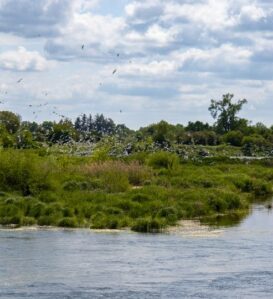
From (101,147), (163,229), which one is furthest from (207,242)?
(101,147)

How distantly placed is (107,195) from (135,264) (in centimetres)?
1668

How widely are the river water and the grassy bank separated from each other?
8.11ft

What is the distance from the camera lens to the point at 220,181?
61.1 metres

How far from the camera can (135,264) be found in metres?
28.4

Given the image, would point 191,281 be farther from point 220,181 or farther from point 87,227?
point 220,181

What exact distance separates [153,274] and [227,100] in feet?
459

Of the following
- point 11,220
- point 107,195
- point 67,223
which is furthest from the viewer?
point 107,195

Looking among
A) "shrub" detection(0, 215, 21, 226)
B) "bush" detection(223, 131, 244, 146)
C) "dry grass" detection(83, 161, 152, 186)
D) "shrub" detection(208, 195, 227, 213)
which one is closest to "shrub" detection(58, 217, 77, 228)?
"shrub" detection(0, 215, 21, 226)

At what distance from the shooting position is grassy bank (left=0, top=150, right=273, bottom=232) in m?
38.1

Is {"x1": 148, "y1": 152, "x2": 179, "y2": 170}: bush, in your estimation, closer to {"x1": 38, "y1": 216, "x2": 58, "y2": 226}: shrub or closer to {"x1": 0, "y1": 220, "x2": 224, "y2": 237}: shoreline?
{"x1": 0, "y1": 220, "x2": 224, "y2": 237}: shoreline

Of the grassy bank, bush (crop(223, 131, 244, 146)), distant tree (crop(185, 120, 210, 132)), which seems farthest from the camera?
distant tree (crop(185, 120, 210, 132))

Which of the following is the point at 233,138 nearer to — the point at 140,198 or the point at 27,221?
the point at 140,198

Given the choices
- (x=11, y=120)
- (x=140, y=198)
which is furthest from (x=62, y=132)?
(x=140, y=198)

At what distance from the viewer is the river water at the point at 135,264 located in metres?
24.6
